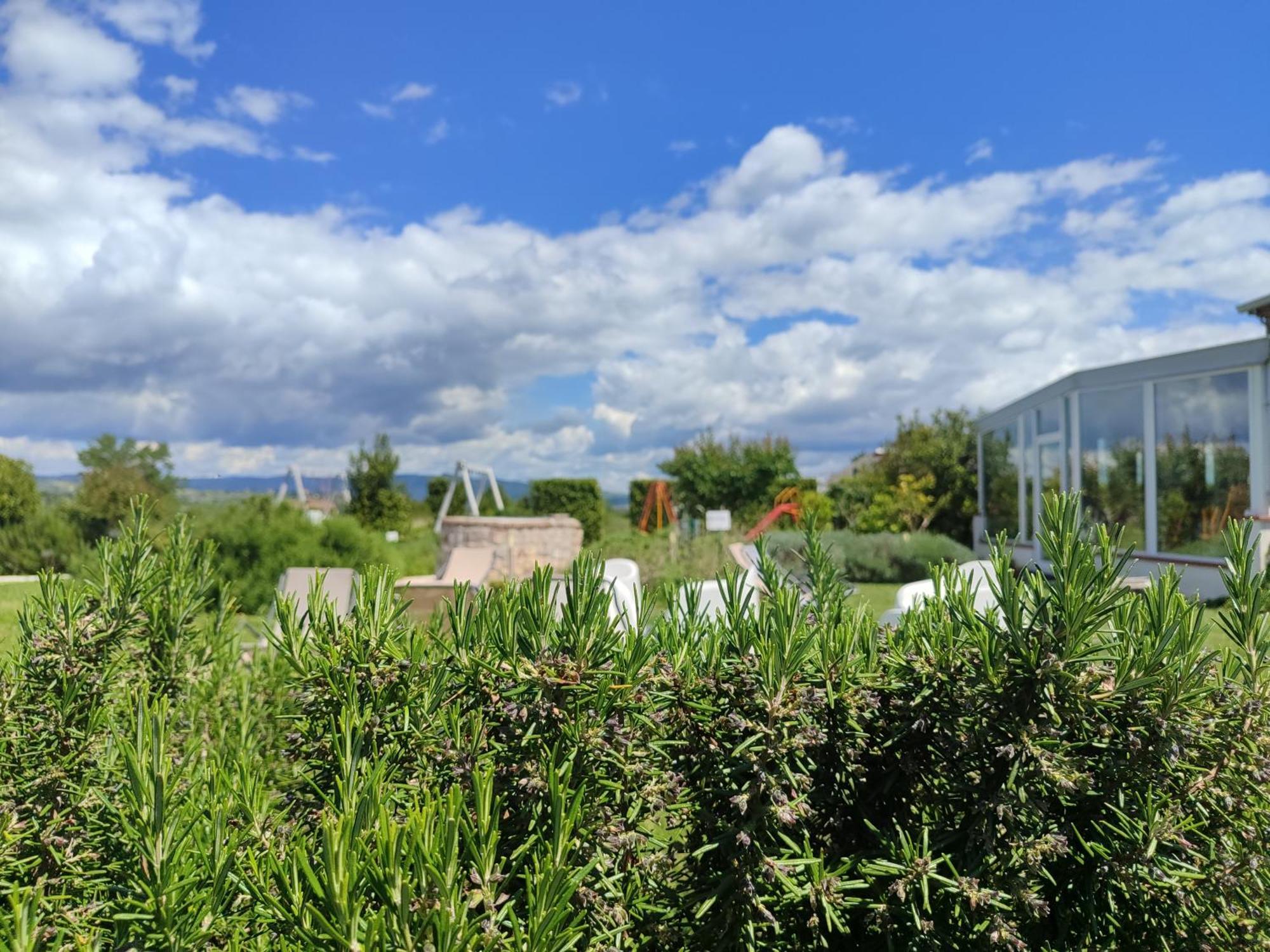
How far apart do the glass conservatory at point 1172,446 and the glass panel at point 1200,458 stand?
2cm

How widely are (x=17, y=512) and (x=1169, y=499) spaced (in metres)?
25.3

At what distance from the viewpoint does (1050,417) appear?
63.0ft

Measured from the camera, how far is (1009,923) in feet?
4.01

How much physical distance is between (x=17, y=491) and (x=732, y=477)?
1938cm

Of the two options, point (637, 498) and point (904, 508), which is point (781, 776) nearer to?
point (904, 508)

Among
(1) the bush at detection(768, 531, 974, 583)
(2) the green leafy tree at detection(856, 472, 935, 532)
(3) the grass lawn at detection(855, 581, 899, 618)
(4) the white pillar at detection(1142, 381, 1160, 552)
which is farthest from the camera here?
(2) the green leafy tree at detection(856, 472, 935, 532)

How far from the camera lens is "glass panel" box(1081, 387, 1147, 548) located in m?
16.2

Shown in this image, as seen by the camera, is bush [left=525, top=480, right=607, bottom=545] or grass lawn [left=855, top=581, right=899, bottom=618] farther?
bush [left=525, top=480, right=607, bottom=545]

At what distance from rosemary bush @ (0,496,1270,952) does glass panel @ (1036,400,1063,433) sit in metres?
18.9

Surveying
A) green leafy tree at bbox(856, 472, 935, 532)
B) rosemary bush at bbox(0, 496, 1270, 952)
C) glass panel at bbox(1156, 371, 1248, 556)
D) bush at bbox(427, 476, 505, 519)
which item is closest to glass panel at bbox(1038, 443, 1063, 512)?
glass panel at bbox(1156, 371, 1248, 556)

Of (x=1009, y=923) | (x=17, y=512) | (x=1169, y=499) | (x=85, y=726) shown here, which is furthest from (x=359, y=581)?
(x=17, y=512)

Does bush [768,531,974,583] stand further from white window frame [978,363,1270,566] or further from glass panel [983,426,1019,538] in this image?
glass panel [983,426,1019,538]

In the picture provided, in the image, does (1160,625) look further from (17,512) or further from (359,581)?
(17,512)

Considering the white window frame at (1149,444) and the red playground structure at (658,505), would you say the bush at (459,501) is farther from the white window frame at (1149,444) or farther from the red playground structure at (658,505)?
the white window frame at (1149,444)
